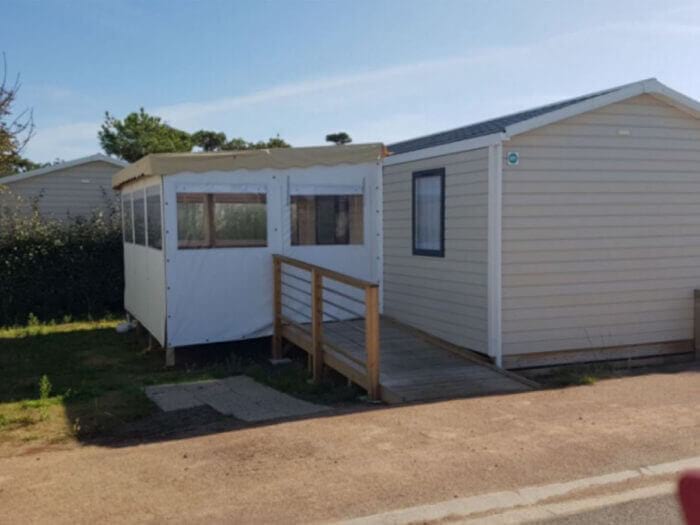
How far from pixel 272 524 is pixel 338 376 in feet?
14.3

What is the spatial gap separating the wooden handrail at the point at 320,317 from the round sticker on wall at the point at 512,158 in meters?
2.19

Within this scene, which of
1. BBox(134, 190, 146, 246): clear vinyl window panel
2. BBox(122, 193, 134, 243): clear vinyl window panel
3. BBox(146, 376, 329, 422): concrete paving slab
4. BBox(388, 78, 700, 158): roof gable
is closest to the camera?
BBox(146, 376, 329, 422): concrete paving slab

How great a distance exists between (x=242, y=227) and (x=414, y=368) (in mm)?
3242

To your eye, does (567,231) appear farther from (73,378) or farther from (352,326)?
(73,378)

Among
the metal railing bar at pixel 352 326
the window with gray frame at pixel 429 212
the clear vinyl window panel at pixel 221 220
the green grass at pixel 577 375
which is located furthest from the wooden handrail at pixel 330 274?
the green grass at pixel 577 375

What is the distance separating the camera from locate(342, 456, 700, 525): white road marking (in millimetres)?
4066

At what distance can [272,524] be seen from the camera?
3.95m

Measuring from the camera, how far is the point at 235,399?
7223 millimetres

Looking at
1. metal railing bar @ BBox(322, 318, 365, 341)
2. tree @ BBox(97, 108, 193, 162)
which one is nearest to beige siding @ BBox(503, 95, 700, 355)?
metal railing bar @ BBox(322, 318, 365, 341)

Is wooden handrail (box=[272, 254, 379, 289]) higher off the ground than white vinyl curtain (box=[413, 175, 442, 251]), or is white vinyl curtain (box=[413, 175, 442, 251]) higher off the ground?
white vinyl curtain (box=[413, 175, 442, 251])

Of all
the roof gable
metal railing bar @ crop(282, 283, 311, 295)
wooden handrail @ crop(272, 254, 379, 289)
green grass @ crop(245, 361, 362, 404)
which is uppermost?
the roof gable

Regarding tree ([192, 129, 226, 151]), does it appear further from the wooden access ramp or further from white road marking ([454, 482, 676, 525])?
white road marking ([454, 482, 676, 525])

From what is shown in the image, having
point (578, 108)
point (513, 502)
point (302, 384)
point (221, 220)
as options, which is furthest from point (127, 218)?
point (513, 502)

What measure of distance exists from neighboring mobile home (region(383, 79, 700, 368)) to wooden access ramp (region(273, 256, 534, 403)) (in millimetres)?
586
